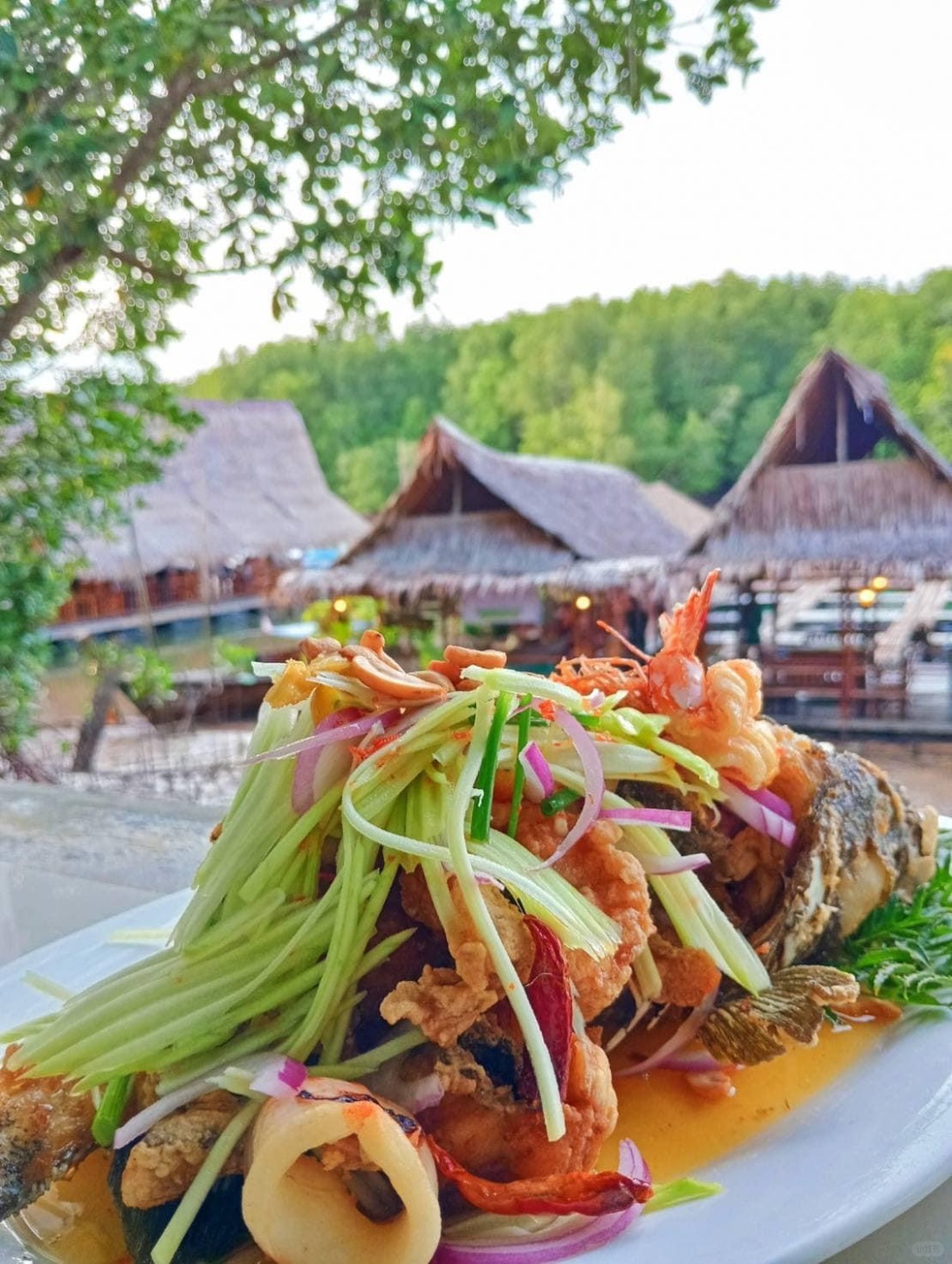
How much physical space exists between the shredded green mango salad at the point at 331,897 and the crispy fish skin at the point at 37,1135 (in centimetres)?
2

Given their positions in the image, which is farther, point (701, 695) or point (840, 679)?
point (840, 679)

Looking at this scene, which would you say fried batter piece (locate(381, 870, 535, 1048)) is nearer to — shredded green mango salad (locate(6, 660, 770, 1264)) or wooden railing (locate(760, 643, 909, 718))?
shredded green mango salad (locate(6, 660, 770, 1264))

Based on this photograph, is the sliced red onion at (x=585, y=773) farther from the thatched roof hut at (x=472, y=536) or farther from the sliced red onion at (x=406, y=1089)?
the thatched roof hut at (x=472, y=536)

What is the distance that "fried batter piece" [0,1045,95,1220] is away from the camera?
77 centimetres

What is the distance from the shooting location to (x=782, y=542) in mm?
6938

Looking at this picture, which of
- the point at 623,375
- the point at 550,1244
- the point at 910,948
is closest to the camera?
the point at 550,1244

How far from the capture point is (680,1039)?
1059 millimetres

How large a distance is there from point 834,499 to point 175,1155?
6.91 m

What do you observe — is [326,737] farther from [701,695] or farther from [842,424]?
[842,424]

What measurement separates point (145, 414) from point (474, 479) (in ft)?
16.4

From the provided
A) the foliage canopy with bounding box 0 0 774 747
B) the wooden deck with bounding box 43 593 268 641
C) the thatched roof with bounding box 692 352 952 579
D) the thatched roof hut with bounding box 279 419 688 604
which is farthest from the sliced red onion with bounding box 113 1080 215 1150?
the wooden deck with bounding box 43 593 268 641

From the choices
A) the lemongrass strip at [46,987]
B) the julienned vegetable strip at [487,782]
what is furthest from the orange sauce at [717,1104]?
the lemongrass strip at [46,987]

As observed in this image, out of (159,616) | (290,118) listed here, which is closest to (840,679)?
(290,118)

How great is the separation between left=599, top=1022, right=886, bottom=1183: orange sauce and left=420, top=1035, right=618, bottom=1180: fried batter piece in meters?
0.09
